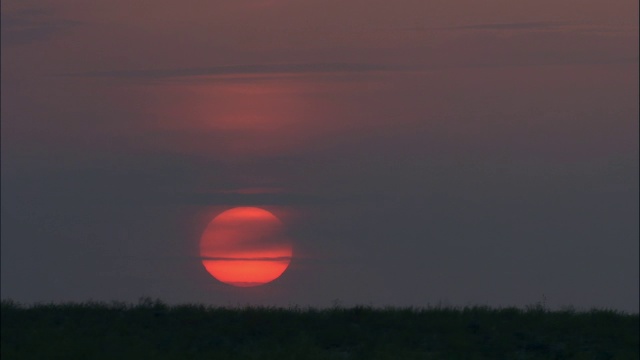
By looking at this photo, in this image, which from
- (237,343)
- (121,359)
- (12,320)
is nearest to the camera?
(121,359)

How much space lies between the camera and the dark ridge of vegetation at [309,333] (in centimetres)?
1723

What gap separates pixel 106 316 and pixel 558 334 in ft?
27.2

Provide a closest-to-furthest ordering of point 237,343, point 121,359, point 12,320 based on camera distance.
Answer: point 121,359 < point 237,343 < point 12,320

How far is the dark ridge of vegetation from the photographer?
56.5 ft

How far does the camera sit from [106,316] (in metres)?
20.0

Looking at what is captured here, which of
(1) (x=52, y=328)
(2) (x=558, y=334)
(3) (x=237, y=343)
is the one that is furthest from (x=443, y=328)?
(1) (x=52, y=328)

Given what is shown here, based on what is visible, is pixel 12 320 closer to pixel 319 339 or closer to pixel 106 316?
pixel 106 316

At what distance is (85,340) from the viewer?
1761 centimetres

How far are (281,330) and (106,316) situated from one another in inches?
138

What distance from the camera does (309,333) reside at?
61.3 ft

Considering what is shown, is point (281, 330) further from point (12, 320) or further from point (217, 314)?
point (12, 320)

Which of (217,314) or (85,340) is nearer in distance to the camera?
(85,340)

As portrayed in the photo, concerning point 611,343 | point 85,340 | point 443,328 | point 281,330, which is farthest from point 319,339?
point 611,343

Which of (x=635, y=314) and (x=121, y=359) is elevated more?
(x=635, y=314)
